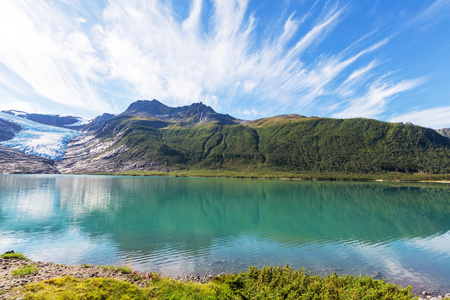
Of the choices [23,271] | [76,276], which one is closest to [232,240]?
[76,276]

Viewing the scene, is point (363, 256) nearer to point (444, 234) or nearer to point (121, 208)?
point (444, 234)

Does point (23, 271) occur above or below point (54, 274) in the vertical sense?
above

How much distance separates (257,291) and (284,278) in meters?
2.57

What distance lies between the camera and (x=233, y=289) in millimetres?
12414

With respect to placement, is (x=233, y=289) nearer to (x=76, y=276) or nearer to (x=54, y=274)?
(x=76, y=276)

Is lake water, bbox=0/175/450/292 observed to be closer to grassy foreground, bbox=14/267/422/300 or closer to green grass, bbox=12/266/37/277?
green grass, bbox=12/266/37/277

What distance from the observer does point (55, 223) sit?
1344 inches

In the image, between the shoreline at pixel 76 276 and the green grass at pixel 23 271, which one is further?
the green grass at pixel 23 271

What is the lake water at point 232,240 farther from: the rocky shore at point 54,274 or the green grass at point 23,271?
the green grass at point 23,271

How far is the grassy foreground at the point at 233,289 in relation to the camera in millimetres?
10383

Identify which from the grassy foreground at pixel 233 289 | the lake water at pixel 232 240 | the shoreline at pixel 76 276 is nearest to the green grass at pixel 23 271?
the shoreline at pixel 76 276

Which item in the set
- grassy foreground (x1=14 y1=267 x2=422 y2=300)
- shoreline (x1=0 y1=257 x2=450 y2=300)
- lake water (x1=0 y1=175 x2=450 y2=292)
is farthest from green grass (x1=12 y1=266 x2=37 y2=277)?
lake water (x1=0 y1=175 x2=450 y2=292)

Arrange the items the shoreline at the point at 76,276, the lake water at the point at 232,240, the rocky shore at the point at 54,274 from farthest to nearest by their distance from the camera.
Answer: the lake water at the point at 232,240
the shoreline at the point at 76,276
the rocky shore at the point at 54,274

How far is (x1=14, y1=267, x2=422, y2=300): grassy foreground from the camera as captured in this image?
34.1ft
